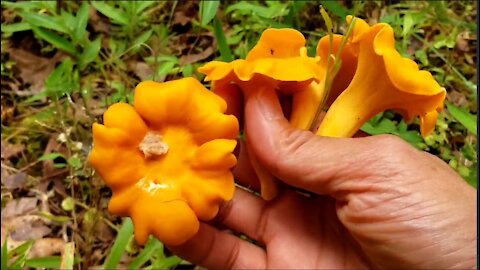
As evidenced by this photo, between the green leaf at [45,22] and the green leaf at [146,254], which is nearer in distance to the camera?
the green leaf at [146,254]

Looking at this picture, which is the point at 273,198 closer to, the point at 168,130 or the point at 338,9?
the point at 168,130

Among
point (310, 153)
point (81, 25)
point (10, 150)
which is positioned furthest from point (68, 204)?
point (310, 153)

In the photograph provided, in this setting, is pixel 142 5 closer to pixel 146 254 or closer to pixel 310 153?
pixel 146 254

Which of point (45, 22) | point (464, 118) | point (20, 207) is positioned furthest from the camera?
point (45, 22)

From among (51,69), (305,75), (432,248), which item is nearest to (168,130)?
(305,75)

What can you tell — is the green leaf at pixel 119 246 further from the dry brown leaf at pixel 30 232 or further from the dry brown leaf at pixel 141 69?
the dry brown leaf at pixel 141 69

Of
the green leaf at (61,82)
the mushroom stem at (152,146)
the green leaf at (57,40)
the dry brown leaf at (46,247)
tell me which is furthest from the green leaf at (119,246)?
the green leaf at (57,40)

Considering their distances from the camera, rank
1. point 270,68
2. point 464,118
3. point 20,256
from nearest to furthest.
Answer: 1. point 270,68
2. point 20,256
3. point 464,118
